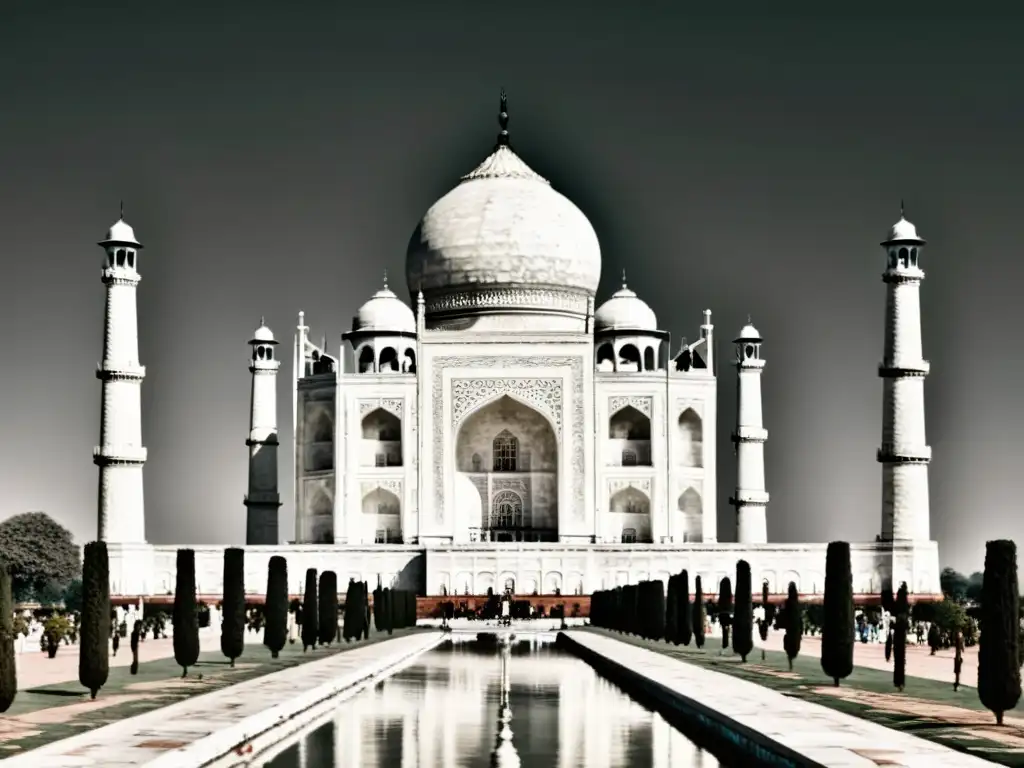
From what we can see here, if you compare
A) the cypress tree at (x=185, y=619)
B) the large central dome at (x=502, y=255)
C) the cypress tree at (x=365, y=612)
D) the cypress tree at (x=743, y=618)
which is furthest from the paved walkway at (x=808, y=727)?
the large central dome at (x=502, y=255)

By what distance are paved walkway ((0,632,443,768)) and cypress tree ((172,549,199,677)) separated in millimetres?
766

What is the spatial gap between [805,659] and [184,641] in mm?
7379

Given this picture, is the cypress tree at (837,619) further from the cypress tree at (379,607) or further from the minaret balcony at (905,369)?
the minaret balcony at (905,369)

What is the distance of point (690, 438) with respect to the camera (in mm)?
38250

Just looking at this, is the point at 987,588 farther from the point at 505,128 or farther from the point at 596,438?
the point at 505,128

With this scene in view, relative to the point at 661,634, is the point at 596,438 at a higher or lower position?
higher

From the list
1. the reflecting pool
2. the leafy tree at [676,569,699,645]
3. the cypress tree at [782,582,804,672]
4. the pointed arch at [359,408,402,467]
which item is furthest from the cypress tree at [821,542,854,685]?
the pointed arch at [359,408,402,467]

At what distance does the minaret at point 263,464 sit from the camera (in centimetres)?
3891

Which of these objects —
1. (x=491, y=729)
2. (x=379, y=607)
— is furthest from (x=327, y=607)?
(x=491, y=729)

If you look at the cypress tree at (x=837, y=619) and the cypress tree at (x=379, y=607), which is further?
the cypress tree at (x=379, y=607)

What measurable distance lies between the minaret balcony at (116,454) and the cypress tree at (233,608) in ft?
52.1

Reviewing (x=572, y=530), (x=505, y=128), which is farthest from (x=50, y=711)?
(x=505, y=128)

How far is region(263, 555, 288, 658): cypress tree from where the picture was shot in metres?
18.8

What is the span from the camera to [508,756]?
33.2ft
